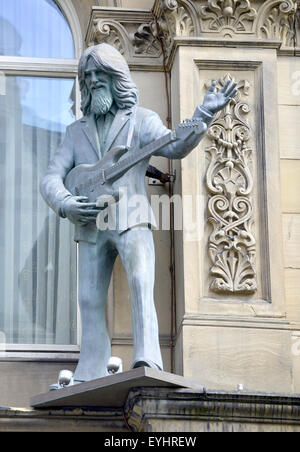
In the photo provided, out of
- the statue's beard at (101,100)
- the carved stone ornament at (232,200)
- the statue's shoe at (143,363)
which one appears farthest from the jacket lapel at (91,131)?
the statue's shoe at (143,363)

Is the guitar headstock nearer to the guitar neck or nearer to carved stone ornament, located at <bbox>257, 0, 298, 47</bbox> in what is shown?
the guitar neck

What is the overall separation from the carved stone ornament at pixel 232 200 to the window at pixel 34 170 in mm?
1187

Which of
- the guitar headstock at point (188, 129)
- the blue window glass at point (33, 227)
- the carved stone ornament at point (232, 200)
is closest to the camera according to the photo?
the guitar headstock at point (188, 129)

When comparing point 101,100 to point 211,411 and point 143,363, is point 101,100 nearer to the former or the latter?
point 143,363

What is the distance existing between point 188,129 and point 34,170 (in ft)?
6.06

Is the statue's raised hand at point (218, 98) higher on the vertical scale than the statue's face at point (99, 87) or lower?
lower

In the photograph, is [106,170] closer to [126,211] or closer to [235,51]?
[126,211]

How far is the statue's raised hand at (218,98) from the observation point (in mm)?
10695

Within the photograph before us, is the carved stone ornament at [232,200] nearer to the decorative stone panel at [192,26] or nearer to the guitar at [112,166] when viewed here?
the decorative stone panel at [192,26]

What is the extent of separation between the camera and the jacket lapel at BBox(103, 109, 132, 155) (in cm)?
1105

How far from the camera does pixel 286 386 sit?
35.7 feet

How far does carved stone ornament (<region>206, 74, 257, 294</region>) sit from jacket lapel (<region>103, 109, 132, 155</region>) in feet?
2.34

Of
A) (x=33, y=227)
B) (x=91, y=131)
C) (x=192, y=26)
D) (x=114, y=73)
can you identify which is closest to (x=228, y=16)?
(x=192, y=26)

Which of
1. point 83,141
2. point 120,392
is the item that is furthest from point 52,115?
point 120,392
